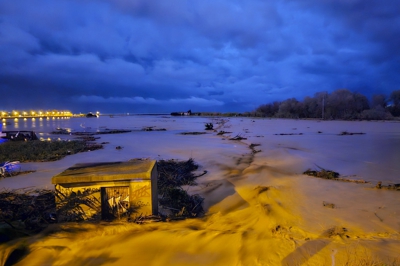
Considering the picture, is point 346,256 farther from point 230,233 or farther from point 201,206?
point 201,206

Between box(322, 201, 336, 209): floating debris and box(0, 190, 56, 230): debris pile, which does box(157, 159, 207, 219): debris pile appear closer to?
box(0, 190, 56, 230): debris pile

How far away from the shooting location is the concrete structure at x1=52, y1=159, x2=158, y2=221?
13.1 feet

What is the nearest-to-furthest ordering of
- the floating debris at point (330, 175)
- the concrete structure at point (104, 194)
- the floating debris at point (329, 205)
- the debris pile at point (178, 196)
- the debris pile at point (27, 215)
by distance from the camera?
1. the debris pile at point (27, 215)
2. the concrete structure at point (104, 194)
3. the debris pile at point (178, 196)
4. the floating debris at point (329, 205)
5. the floating debris at point (330, 175)

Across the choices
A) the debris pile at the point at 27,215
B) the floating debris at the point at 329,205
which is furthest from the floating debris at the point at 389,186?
the debris pile at the point at 27,215

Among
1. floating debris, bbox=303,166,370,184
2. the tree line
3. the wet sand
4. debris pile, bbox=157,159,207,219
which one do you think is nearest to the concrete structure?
the wet sand

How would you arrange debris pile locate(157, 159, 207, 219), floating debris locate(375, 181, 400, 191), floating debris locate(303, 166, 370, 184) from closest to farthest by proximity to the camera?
1. debris pile locate(157, 159, 207, 219)
2. floating debris locate(375, 181, 400, 191)
3. floating debris locate(303, 166, 370, 184)

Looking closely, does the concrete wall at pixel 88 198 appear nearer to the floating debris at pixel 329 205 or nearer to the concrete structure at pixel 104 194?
the concrete structure at pixel 104 194

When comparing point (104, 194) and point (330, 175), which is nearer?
point (104, 194)

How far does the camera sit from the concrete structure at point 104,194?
3.98 m

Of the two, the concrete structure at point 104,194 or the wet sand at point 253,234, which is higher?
the concrete structure at point 104,194

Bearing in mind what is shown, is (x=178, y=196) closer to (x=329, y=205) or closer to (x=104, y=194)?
(x=104, y=194)

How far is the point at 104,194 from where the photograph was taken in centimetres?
411

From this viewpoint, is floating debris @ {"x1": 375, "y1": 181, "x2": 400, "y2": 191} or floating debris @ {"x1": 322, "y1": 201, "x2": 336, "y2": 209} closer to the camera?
floating debris @ {"x1": 322, "y1": 201, "x2": 336, "y2": 209}

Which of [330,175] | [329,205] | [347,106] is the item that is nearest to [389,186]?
[330,175]
